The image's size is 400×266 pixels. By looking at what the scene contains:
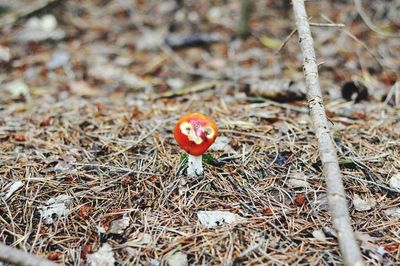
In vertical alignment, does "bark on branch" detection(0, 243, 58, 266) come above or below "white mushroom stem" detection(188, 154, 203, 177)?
below

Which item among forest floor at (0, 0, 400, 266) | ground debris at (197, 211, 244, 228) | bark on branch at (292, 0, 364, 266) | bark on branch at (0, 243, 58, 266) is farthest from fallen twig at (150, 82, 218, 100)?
bark on branch at (0, 243, 58, 266)

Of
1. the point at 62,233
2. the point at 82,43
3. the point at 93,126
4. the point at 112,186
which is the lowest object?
the point at 62,233

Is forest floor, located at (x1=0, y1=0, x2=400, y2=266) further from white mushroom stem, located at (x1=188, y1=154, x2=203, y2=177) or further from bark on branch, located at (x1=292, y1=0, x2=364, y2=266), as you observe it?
bark on branch, located at (x1=292, y1=0, x2=364, y2=266)

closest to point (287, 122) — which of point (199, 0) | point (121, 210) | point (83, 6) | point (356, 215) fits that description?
point (356, 215)

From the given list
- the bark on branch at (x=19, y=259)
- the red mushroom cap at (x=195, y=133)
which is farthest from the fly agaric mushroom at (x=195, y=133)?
the bark on branch at (x=19, y=259)

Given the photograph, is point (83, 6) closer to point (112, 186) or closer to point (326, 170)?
point (112, 186)

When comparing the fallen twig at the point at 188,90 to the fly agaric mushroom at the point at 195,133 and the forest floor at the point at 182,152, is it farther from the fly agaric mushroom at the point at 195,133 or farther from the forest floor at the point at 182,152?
the fly agaric mushroom at the point at 195,133

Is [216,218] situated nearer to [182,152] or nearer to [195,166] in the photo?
[195,166]
